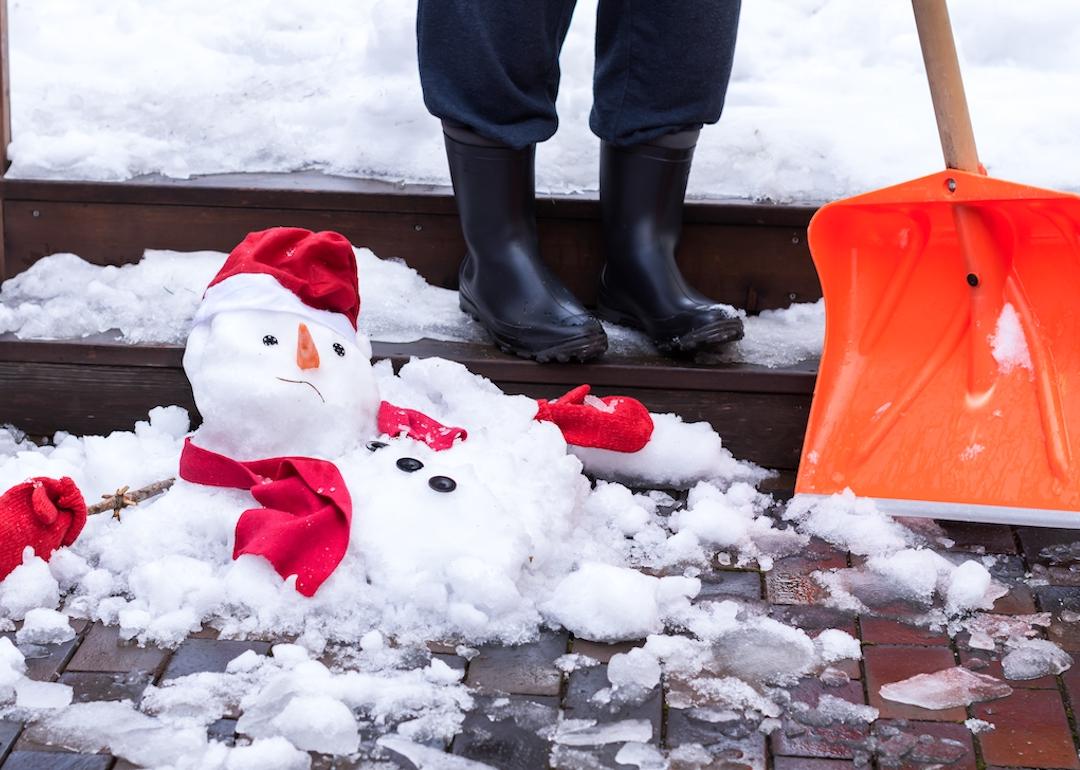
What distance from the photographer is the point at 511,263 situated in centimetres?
233

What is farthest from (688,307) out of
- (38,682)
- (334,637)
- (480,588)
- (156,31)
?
(156,31)

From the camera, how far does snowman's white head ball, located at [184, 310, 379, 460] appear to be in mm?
1967

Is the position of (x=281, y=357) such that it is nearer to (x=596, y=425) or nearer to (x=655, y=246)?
(x=596, y=425)

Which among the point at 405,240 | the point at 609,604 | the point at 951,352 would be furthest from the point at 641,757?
the point at 405,240

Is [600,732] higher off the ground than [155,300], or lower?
lower

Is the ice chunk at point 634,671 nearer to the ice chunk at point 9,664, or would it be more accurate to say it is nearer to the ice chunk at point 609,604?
the ice chunk at point 609,604

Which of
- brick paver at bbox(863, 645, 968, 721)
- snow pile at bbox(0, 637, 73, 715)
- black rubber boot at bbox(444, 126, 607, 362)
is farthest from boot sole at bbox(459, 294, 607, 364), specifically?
snow pile at bbox(0, 637, 73, 715)

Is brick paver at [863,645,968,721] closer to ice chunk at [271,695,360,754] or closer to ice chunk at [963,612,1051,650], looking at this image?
ice chunk at [963,612,1051,650]

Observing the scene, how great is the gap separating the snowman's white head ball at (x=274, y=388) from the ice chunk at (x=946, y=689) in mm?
886

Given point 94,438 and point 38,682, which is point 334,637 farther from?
point 94,438

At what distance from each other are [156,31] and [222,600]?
1.98 meters

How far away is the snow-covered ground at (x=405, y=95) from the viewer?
263 centimetres

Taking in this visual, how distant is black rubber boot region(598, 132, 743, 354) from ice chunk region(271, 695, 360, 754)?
994mm

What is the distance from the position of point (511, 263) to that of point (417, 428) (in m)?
0.39
